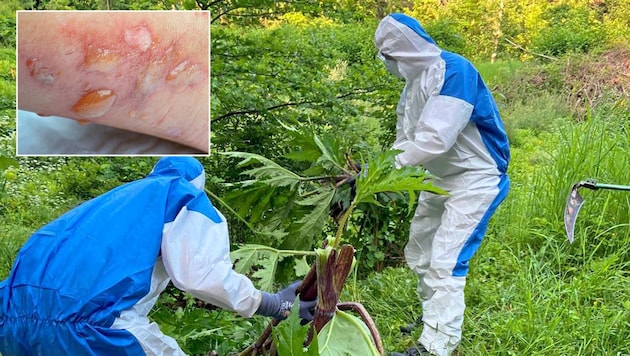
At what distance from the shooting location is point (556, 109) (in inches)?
358

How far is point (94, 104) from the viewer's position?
2.84 metres

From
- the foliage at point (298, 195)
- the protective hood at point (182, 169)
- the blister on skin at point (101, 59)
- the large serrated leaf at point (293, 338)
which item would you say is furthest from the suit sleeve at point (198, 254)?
the blister on skin at point (101, 59)

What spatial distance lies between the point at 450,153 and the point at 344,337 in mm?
1526

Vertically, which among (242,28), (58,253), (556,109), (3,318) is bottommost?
(556,109)

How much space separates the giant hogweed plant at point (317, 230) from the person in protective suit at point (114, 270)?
0.91 ft

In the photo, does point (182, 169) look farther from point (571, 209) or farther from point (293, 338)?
point (571, 209)

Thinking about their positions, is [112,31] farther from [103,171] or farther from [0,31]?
[0,31]

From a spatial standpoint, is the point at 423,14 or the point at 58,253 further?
the point at 423,14

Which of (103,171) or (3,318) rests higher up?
(3,318)

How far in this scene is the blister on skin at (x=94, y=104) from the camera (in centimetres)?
283

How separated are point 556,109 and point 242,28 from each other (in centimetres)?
620

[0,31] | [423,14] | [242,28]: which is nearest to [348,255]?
[242,28]

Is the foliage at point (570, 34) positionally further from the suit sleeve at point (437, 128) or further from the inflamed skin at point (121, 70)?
the inflamed skin at point (121, 70)

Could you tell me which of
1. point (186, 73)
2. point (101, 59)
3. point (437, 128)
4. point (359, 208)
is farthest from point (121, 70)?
point (359, 208)
